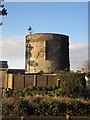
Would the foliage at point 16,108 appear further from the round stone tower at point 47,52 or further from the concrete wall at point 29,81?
the round stone tower at point 47,52

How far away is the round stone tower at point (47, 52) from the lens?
4234 cm

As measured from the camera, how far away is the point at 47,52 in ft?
139

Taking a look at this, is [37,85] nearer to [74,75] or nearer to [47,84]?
[47,84]

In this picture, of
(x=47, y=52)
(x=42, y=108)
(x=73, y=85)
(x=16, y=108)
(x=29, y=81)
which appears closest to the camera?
(x=16, y=108)

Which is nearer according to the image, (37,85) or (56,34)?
(37,85)

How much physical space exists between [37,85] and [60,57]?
1212 centimetres

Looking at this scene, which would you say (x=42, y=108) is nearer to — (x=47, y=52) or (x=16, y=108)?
(x=16, y=108)

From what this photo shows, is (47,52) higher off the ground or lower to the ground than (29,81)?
higher

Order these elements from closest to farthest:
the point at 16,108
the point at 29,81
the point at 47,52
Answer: the point at 16,108
the point at 29,81
the point at 47,52

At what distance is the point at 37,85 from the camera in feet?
104

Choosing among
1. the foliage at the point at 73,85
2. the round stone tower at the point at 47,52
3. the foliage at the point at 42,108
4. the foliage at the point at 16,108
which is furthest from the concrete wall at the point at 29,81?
the foliage at the point at 16,108

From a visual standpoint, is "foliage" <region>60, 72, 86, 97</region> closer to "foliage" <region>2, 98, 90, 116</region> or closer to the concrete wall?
"foliage" <region>2, 98, 90, 116</region>

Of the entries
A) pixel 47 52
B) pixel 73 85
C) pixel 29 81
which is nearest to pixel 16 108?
pixel 73 85

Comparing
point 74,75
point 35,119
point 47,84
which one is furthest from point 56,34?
point 35,119
